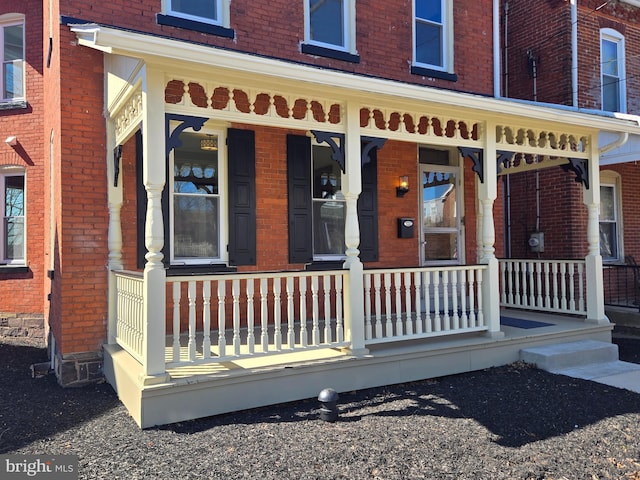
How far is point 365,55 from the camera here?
7500 millimetres

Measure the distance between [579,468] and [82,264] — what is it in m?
5.27

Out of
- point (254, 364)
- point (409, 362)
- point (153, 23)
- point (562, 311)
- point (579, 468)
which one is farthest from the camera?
point (562, 311)

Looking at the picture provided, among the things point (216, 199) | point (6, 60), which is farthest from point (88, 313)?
point (6, 60)

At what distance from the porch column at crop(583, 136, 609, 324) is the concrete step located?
549mm

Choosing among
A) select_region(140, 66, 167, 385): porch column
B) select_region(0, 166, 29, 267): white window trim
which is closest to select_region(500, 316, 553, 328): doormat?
select_region(140, 66, 167, 385): porch column

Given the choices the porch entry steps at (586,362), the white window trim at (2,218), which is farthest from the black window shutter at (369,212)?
the white window trim at (2,218)

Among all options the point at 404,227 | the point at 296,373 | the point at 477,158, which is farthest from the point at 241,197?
the point at 477,158

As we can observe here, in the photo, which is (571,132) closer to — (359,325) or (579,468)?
(359,325)

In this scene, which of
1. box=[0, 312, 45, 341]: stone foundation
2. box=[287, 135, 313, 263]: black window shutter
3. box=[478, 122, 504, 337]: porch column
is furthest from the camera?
box=[0, 312, 45, 341]: stone foundation

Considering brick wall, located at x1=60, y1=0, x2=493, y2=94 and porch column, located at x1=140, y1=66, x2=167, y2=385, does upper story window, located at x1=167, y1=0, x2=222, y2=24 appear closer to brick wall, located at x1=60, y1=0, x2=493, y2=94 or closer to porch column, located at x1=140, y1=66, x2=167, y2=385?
brick wall, located at x1=60, y1=0, x2=493, y2=94

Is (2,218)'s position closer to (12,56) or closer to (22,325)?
(22,325)

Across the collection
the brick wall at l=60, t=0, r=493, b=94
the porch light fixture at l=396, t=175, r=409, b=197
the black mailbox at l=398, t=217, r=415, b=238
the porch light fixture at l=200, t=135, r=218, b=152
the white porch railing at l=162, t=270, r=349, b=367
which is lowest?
the white porch railing at l=162, t=270, r=349, b=367

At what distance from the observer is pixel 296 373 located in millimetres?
4836

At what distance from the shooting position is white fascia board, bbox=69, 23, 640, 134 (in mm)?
3971
